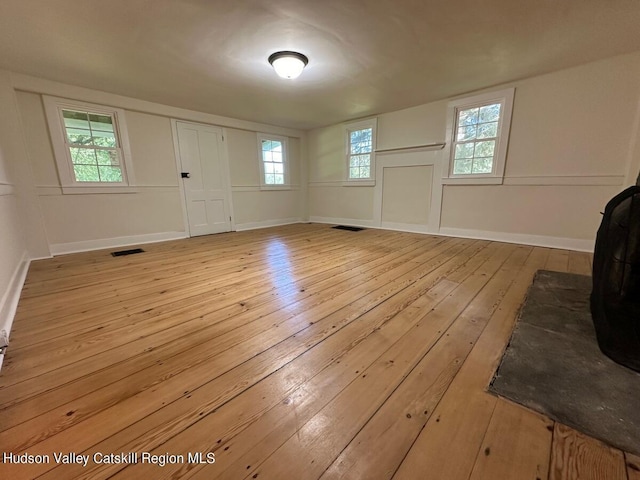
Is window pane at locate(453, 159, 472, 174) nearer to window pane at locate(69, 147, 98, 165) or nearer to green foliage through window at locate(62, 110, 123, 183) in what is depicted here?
green foliage through window at locate(62, 110, 123, 183)

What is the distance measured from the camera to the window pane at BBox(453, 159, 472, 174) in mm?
Result: 4234

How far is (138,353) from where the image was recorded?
1.42m

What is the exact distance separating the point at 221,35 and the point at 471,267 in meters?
3.44

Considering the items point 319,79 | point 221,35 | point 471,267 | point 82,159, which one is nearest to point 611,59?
point 471,267

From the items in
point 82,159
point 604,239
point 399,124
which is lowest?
point 604,239

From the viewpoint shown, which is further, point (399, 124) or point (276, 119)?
point (276, 119)

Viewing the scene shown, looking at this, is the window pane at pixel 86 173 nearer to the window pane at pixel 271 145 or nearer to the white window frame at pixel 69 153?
the white window frame at pixel 69 153

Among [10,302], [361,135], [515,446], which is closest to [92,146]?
[10,302]

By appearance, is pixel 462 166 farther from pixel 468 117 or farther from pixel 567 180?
pixel 567 180

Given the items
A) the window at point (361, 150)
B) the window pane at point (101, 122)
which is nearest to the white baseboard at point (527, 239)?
the window at point (361, 150)

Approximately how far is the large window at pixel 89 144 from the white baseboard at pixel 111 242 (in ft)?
2.68

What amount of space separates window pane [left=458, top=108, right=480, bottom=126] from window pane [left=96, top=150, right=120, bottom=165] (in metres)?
5.55

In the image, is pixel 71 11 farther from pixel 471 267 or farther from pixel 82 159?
pixel 471 267

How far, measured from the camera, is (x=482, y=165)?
13.4 feet
